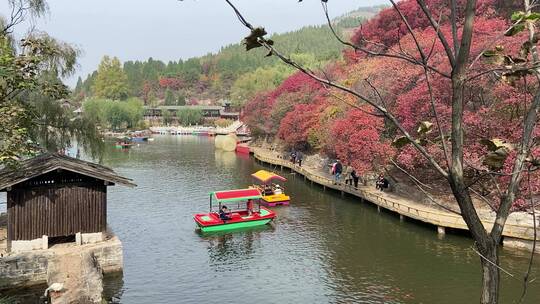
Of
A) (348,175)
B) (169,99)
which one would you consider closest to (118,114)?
(169,99)

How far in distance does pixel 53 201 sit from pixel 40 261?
2.51m

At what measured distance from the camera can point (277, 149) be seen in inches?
2756

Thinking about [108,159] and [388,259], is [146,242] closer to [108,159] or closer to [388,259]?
[388,259]

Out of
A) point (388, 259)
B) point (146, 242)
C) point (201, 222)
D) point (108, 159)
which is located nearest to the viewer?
point (388, 259)

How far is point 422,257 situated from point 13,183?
62.3ft

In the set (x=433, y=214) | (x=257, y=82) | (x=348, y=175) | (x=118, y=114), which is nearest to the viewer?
(x=433, y=214)

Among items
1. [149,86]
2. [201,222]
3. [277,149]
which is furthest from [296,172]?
[149,86]

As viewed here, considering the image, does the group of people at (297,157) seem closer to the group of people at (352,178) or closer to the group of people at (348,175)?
the group of people at (352,178)

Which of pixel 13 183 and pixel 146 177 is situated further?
Answer: pixel 146 177

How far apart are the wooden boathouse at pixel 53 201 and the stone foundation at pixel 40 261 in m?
0.51

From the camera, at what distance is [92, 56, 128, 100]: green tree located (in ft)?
512

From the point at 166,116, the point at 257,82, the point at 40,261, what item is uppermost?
the point at 257,82

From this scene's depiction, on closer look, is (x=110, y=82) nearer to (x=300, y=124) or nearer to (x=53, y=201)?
(x=300, y=124)

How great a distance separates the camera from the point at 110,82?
6181 inches
